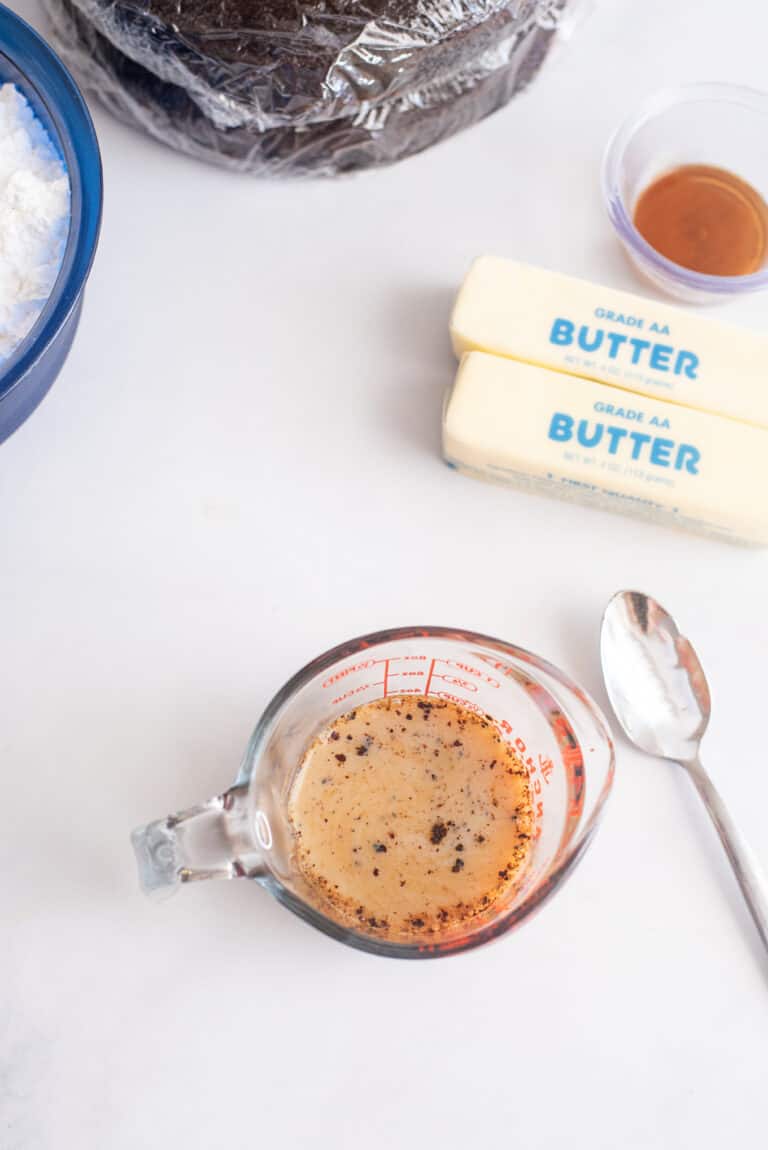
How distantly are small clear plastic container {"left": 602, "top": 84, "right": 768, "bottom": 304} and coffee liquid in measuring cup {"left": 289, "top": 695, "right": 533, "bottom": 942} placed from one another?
0.36 meters

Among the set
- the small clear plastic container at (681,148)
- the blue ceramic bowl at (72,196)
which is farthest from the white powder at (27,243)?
the small clear plastic container at (681,148)

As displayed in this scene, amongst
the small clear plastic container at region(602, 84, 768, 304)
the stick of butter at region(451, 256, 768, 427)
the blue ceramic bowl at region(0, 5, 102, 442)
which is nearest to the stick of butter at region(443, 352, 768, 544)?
the stick of butter at region(451, 256, 768, 427)

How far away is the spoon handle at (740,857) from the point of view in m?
0.73

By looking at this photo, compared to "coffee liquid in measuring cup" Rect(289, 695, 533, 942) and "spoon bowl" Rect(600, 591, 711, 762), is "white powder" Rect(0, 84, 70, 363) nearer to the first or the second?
"coffee liquid in measuring cup" Rect(289, 695, 533, 942)

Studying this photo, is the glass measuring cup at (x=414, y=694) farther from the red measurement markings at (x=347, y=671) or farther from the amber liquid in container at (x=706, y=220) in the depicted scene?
the amber liquid in container at (x=706, y=220)

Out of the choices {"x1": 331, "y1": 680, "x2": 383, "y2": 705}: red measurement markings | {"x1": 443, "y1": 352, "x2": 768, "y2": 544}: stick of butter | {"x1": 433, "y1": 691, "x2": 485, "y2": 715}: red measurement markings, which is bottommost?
{"x1": 331, "y1": 680, "x2": 383, "y2": 705}: red measurement markings

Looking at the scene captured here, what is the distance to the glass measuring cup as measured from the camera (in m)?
0.63

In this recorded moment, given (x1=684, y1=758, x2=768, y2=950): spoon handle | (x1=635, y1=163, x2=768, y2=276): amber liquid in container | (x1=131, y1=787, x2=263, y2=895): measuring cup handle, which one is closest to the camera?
(x1=131, y1=787, x2=263, y2=895): measuring cup handle

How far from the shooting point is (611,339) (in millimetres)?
778

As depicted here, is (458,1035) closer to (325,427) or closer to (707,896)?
(707,896)

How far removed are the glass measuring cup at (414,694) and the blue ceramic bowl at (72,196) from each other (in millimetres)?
261

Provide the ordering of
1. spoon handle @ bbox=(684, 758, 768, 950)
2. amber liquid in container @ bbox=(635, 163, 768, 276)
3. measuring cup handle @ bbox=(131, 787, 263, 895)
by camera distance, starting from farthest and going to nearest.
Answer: amber liquid in container @ bbox=(635, 163, 768, 276)
spoon handle @ bbox=(684, 758, 768, 950)
measuring cup handle @ bbox=(131, 787, 263, 895)

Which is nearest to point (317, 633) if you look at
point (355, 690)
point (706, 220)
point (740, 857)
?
point (355, 690)

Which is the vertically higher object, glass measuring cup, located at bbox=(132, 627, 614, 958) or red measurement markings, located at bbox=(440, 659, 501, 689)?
red measurement markings, located at bbox=(440, 659, 501, 689)
